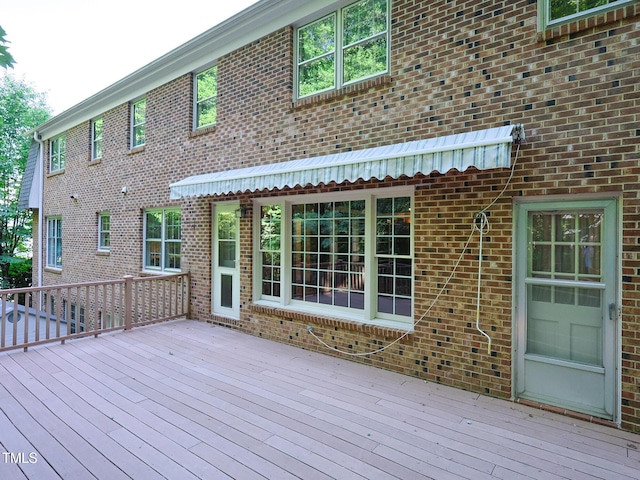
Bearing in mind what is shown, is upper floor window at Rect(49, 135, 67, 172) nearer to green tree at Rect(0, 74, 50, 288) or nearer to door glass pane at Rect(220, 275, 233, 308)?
green tree at Rect(0, 74, 50, 288)

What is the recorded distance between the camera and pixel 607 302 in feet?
11.8

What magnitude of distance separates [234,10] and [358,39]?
2.62 m

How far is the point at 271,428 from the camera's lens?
133 inches

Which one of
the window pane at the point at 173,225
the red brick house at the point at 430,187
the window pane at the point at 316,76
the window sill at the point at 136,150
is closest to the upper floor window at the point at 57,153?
the window sill at the point at 136,150

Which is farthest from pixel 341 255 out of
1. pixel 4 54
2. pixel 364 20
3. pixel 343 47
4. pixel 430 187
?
pixel 4 54

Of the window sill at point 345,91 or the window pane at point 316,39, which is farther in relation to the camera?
the window pane at point 316,39

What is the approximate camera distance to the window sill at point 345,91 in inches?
197

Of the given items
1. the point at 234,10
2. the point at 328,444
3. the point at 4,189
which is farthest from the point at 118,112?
the point at 4,189

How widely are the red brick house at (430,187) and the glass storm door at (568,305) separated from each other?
0.02 meters

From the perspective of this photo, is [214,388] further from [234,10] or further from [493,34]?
[234,10]

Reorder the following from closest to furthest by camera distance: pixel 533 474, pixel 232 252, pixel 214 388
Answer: pixel 533 474 < pixel 214 388 < pixel 232 252

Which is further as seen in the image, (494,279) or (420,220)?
(420,220)

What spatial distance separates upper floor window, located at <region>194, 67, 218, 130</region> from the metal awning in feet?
9.25

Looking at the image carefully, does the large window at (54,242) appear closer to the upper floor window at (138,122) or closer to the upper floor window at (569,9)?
the upper floor window at (138,122)
